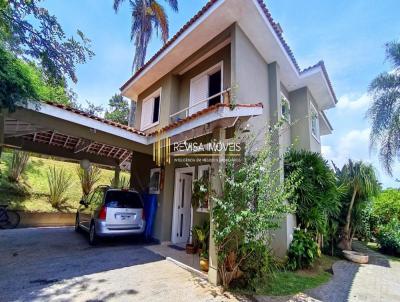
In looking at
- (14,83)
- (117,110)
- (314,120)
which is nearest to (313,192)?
(314,120)

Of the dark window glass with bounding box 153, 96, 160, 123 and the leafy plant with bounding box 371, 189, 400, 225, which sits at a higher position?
the dark window glass with bounding box 153, 96, 160, 123

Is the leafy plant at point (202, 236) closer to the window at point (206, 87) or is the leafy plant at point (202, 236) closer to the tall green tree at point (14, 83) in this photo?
the window at point (206, 87)

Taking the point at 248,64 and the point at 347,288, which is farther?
the point at 248,64

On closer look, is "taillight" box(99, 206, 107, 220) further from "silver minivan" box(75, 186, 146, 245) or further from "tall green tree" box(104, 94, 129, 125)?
"tall green tree" box(104, 94, 129, 125)

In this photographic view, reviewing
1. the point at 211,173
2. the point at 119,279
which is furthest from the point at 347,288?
the point at 119,279

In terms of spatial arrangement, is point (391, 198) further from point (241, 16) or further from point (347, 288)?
point (241, 16)

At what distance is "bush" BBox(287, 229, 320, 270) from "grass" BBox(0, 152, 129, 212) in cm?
1262

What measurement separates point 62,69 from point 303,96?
399 inches

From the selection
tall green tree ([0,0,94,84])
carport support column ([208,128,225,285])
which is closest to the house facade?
carport support column ([208,128,225,285])

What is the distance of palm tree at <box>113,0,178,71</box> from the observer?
17.0m

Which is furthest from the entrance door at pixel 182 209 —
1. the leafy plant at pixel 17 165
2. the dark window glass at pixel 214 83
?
the leafy plant at pixel 17 165

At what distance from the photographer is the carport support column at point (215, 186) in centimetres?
526

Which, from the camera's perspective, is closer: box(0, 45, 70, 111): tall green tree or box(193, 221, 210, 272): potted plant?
box(0, 45, 70, 111): tall green tree

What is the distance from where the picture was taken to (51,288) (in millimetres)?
4594
